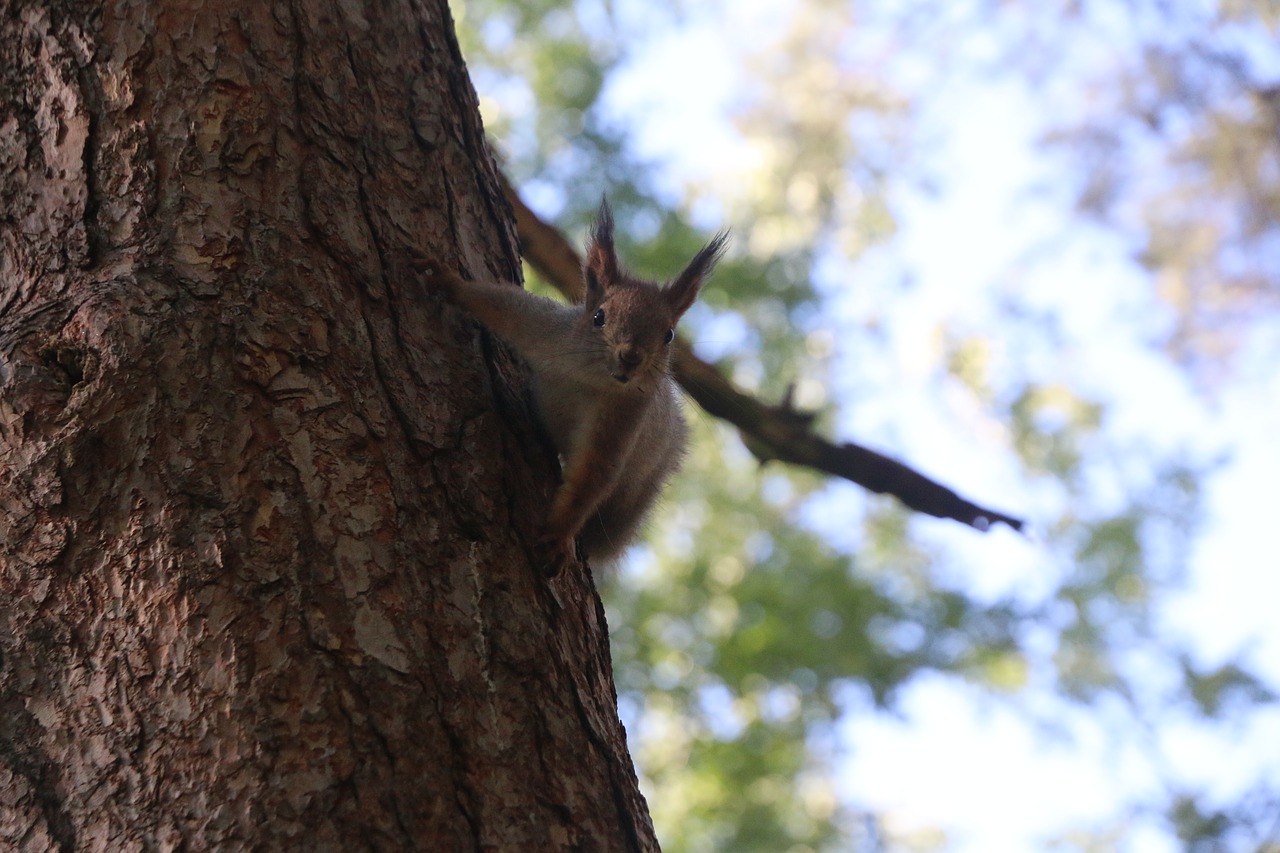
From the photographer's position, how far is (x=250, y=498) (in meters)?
1.91

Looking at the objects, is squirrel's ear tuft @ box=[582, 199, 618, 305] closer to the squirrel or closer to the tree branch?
the squirrel

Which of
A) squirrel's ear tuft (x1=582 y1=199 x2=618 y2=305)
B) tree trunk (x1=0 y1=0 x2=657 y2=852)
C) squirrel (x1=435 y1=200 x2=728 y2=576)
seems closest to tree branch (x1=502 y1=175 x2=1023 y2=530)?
squirrel (x1=435 y1=200 x2=728 y2=576)

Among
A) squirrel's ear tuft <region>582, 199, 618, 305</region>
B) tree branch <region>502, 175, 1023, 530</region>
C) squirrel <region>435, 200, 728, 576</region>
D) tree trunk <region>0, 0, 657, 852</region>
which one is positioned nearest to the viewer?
tree trunk <region>0, 0, 657, 852</region>

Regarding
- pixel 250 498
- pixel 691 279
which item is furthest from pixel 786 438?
pixel 250 498

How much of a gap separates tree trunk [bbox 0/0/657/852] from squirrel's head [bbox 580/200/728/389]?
2.56 ft

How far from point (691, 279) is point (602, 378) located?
1.95 feet

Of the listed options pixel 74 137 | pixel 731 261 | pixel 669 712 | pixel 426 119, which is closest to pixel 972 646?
pixel 669 712

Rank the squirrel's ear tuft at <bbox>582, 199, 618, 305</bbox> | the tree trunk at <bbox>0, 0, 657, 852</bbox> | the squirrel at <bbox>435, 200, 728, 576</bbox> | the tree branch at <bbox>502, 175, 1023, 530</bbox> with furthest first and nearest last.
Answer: the tree branch at <bbox>502, 175, 1023, 530</bbox>, the squirrel's ear tuft at <bbox>582, 199, 618, 305</bbox>, the squirrel at <bbox>435, 200, 728, 576</bbox>, the tree trunk at <bbox>0, 0, 657, 852</bbox>

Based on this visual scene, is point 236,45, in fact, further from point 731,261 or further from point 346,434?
point 731,261

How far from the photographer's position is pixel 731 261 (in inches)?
330

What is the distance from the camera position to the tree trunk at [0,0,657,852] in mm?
1734

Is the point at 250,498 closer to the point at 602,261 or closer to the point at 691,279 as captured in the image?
the point at 602,261

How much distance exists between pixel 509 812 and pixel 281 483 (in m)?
0.66

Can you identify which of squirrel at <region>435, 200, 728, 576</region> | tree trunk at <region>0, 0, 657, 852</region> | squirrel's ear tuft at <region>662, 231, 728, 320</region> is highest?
squirrel's ear tuft at <region>662, 231, 728, 320</region>
